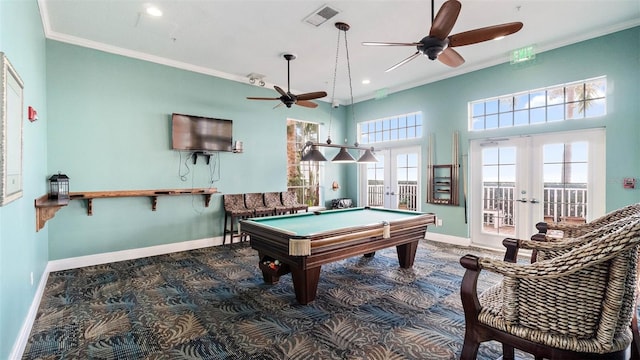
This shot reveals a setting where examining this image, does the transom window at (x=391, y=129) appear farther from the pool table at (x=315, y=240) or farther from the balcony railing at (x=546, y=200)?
the pool table at (x=315, y=240)

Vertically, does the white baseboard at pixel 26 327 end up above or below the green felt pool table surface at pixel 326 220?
below

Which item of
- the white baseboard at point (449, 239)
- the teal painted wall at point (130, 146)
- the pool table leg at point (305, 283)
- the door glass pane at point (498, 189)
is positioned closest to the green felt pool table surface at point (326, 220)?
the pool table leg at point (305, 283)

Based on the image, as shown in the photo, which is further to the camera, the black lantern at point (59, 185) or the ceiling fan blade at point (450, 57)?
the black lantern at point (59, 185)

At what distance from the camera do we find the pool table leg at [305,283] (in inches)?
122

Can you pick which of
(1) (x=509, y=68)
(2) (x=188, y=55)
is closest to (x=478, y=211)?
(1) (x=509, y=68)

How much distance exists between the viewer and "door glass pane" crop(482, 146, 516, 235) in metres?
5.31

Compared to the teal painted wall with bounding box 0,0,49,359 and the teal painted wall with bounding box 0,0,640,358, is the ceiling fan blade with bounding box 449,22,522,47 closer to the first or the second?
the teal painted wall with bounding box 0,0,640,358

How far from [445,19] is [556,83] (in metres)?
3.36

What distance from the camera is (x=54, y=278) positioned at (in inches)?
155

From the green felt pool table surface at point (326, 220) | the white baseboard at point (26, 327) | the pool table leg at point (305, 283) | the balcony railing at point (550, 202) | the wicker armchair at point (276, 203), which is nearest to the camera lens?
the white baseboard at point (26, 327)

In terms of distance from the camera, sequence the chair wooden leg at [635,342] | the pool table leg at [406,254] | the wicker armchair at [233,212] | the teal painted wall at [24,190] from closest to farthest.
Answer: the chair wooden leg at [635,342] → the teal painted wall at [24,190] → the pool table leg at [406,254] → the wicker armchair at [233,212]

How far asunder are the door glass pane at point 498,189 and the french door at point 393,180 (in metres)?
1.36

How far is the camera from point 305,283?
311 centimetres

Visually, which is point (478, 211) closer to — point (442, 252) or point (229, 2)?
point (442, 252)
